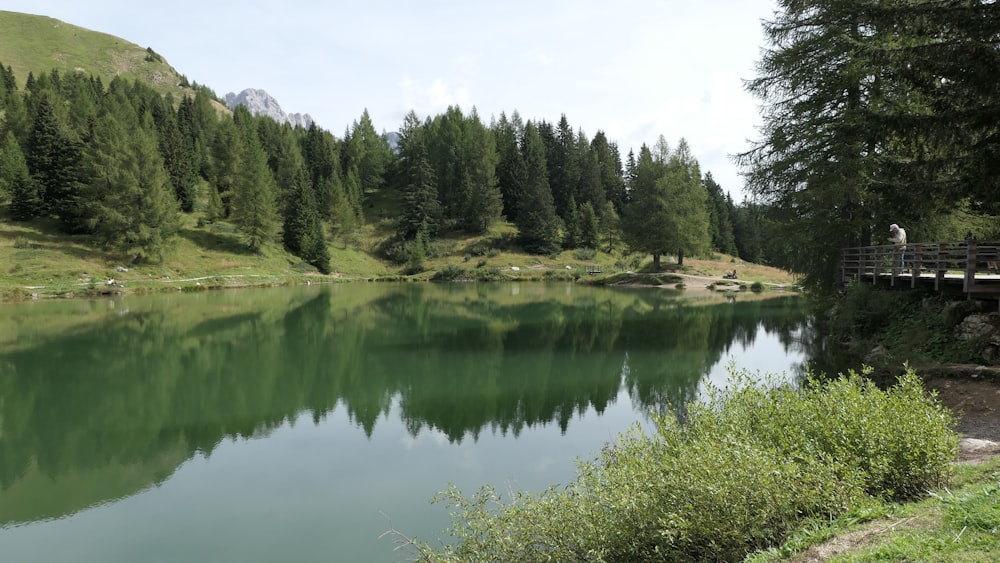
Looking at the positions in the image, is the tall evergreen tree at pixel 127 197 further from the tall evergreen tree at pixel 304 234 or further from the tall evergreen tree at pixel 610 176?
the tall evergreen tree at pixel 610 176

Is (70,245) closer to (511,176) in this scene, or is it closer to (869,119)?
(511,176)

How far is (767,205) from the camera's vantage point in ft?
80.5

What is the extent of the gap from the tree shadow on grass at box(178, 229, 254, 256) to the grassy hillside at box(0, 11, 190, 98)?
390ft

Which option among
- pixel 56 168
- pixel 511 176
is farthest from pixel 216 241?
pixel 511 176

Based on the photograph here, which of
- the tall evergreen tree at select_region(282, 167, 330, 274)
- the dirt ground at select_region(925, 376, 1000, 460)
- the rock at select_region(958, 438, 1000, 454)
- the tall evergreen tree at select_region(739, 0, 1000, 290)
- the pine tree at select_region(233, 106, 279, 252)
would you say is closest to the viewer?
the rock at select_region(958, 438, 1000, 454)

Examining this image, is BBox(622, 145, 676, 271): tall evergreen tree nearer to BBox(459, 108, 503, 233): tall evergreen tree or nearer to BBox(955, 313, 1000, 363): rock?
BBox(459, 108, 503, 233): tall evergreen tree

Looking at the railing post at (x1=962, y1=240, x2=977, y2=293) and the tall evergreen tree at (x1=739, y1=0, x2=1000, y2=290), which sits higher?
the tall evergreen tree at (x1=739, y1=0, x2=1000, y2=290)

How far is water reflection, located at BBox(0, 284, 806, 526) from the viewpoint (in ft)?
39.2

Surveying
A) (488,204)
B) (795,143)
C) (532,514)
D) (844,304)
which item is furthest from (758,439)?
(488,204)

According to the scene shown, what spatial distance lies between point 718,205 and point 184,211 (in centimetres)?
8295

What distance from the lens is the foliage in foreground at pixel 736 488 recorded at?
5.12 m

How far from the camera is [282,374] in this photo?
746 inches

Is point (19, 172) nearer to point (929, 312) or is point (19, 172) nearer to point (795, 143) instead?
point (795, 143)

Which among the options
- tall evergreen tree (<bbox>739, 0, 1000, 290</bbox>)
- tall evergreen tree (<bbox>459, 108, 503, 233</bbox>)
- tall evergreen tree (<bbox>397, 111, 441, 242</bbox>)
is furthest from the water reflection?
tall evergreen tree (<bbox>459, 108, 503, 233</bbox>)
